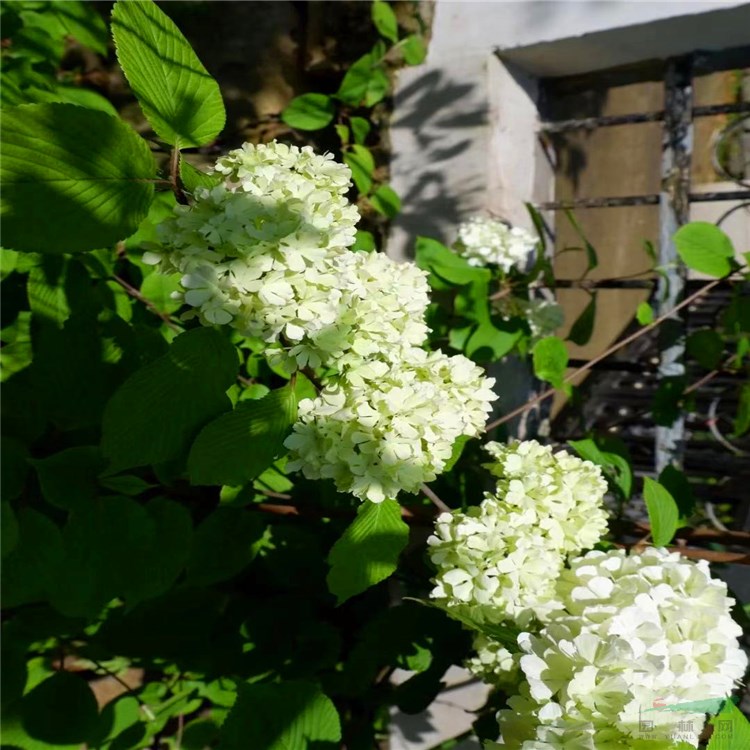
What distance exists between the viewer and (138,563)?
42.6 inches

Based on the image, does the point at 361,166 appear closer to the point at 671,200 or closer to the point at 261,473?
the point at 671,200

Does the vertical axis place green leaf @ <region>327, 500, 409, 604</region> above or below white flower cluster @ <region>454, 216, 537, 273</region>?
below

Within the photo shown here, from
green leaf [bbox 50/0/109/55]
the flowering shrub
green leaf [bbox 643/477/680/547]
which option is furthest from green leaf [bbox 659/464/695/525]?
green leaf [bbox 50/0/109/55]

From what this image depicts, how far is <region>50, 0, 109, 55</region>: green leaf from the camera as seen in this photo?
1.77 meters

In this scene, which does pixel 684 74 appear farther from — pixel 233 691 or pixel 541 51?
pixel 233 691

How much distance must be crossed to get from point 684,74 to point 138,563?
1.74 m

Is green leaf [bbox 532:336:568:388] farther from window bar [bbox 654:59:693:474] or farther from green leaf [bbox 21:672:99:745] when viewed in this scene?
green leaf [bbox 21:672:99:745]

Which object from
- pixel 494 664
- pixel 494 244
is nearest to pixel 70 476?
pixel 494 664

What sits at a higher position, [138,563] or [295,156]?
[295,156]

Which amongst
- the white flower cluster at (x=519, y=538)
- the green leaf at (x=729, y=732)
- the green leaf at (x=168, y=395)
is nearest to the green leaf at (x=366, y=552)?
the white flower cluster at (x=519, y=538)

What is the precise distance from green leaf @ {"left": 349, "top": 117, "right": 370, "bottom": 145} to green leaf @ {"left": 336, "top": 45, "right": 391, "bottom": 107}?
0.05 m

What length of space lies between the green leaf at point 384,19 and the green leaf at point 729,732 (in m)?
1.83

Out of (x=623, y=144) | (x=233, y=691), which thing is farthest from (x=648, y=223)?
(x=233, y=691)

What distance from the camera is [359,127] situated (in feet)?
6.91
